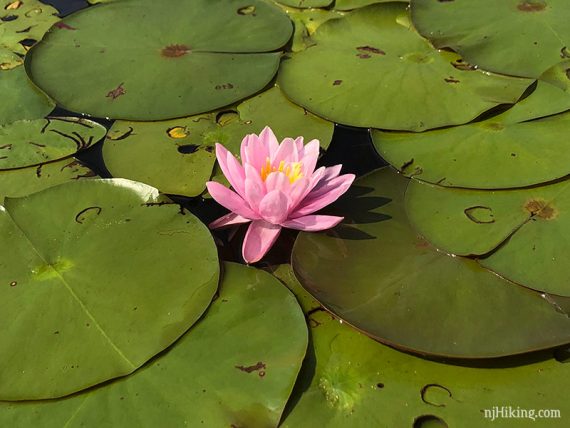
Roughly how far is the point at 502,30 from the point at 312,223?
1.50 metres

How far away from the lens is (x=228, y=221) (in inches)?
82.4

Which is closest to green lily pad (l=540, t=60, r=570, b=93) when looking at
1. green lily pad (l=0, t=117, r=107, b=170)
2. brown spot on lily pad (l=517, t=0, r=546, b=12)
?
brown spot on lily pad (l=517, t=0, r=546, b=12)

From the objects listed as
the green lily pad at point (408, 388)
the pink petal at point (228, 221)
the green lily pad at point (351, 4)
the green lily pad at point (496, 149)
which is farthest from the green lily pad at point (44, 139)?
the green lily pad at point (351, 4)

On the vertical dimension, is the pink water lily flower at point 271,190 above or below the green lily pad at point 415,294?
Answer: above

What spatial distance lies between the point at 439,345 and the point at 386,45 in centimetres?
168

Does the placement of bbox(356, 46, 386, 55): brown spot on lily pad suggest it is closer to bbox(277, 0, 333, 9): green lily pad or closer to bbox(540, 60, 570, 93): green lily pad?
bbox(277, 0, 333, 9): green lily pad

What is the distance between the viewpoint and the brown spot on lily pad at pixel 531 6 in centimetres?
286

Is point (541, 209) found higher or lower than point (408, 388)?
higher

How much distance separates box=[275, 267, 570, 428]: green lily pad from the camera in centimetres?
160

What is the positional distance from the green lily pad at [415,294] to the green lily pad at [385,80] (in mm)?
555

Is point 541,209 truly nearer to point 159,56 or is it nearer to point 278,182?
point 278,182

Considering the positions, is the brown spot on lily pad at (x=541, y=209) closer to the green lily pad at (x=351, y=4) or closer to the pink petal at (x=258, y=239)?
the pink petal at (x=258, y=239)

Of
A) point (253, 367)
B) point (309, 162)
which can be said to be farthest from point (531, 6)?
point (253, 367)

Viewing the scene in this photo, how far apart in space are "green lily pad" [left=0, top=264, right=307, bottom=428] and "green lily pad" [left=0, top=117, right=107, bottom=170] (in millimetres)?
1073
